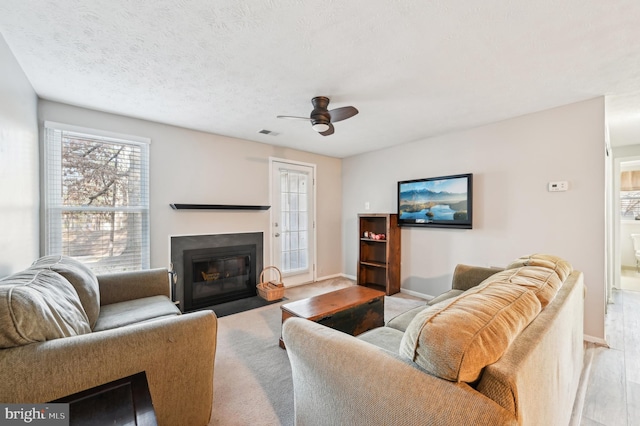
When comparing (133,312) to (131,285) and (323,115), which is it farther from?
(323,115)

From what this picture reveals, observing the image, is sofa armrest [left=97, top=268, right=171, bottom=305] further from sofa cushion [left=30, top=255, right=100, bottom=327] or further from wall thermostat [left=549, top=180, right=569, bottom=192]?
wall thermostat [left=549, top=180, right=569, bottom=192]

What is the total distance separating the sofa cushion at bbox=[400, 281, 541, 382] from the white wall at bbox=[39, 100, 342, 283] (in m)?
3.30

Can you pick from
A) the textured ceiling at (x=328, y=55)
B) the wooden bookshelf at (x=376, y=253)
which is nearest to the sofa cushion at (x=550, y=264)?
the textured ceiling at (x=328, y=55)

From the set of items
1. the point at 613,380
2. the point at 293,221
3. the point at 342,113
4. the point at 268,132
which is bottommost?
the point at 613,380

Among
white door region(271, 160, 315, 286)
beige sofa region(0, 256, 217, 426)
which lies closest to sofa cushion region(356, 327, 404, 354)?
beige sofa region(0, 256, 217, 426)

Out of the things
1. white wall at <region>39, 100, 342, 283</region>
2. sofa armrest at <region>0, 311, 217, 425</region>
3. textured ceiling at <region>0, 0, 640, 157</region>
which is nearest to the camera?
sofa armrest at <region>0, 311, 217, 425</region>

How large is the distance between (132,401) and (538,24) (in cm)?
273

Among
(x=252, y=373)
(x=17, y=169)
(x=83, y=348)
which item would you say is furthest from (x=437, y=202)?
(x=17, y=169)

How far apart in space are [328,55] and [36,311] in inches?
85.6

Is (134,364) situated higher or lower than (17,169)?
lower

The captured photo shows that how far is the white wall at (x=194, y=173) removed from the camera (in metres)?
3.04

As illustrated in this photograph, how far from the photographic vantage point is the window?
105 inches

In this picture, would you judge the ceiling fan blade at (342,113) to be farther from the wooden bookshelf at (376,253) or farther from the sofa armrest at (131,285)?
the sofa armrest at (131,285)

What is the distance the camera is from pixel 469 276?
262 centimetres
